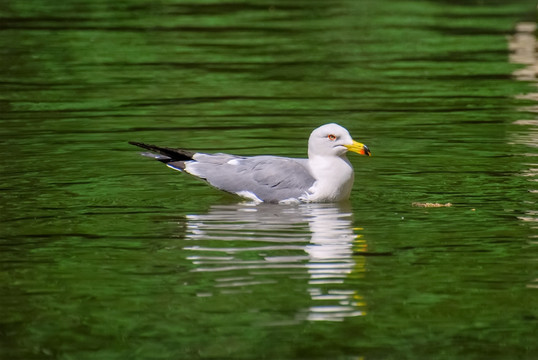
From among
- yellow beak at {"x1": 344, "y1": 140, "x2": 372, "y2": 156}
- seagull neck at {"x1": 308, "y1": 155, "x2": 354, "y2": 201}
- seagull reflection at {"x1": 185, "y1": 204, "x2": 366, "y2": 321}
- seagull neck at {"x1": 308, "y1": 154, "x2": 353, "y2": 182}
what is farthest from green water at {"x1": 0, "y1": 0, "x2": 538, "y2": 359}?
yellow beak at {"x1": 344, "y1": 140, "x2": 372, "y2": 156}

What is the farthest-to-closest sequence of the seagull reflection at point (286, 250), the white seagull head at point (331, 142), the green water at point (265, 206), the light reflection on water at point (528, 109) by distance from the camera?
the white seagull head at point (331, 142) < the light reflection on water at point (528, 109) < the seagull reflection at point (286, 250) < the green water at point (265, 206)

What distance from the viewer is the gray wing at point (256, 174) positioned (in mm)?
9969

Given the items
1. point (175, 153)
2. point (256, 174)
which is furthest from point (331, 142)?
point (175, 153)

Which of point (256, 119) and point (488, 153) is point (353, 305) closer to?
point (488, 153)

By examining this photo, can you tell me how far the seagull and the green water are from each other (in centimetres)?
15

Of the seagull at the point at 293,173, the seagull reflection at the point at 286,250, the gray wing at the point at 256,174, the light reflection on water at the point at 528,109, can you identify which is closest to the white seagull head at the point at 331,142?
the seagull at the point at 293,173

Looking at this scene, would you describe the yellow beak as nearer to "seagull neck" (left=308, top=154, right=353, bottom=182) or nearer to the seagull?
the seagull

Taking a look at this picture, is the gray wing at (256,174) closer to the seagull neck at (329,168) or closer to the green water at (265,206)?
the seagull neck at (329,168)

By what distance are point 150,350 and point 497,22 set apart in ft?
52.9

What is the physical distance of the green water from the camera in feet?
22.8

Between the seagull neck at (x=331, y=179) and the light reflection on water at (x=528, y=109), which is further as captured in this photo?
the seagull neck at (x=331, y=179)

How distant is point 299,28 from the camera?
21203 mm

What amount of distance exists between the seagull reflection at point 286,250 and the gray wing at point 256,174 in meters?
0.12

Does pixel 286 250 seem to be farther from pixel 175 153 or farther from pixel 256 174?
pixel 175 153
